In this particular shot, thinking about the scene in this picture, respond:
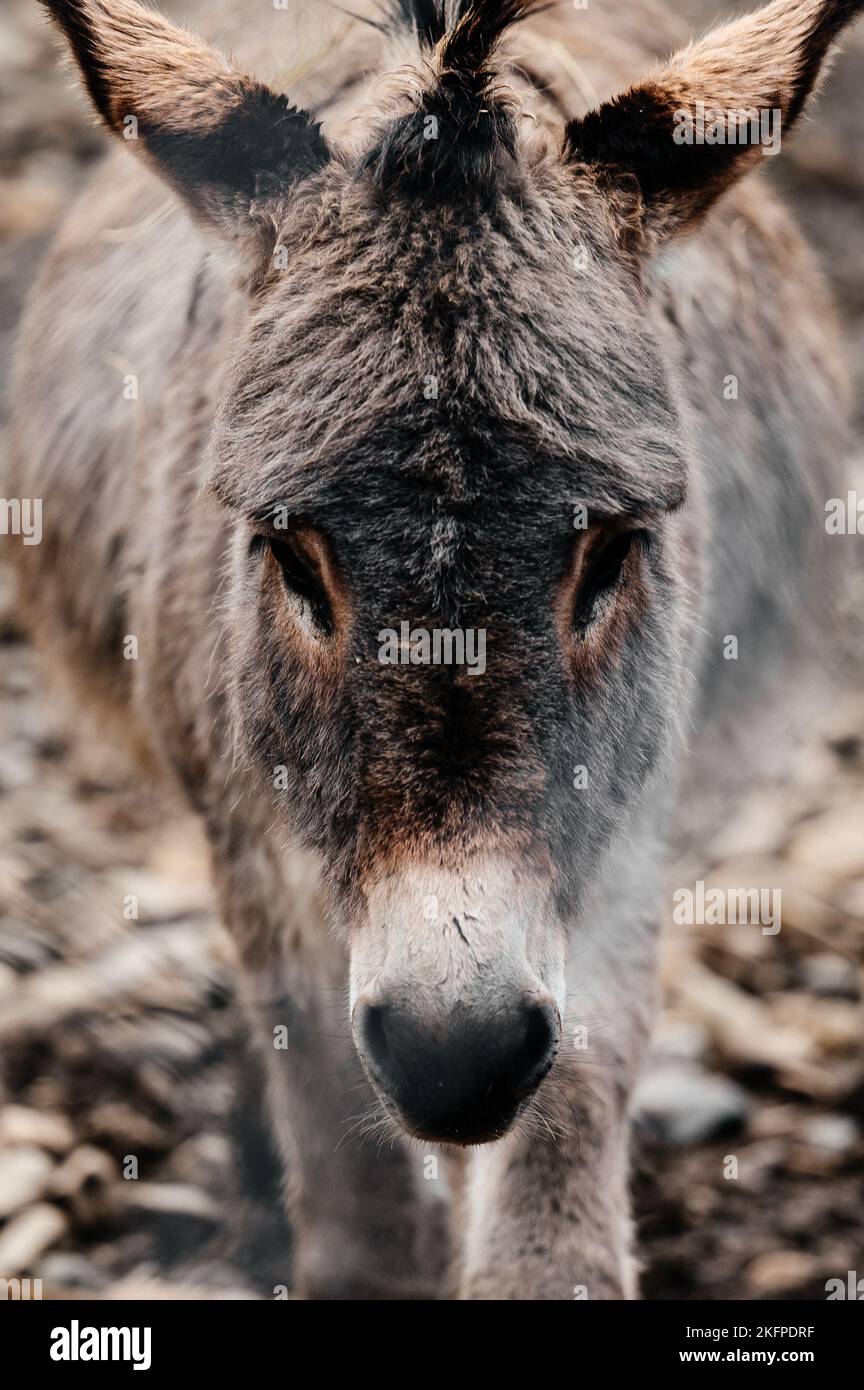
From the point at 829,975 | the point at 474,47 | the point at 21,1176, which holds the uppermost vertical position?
the point at 474,47

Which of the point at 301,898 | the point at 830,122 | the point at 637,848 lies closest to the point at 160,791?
the point at 301,898

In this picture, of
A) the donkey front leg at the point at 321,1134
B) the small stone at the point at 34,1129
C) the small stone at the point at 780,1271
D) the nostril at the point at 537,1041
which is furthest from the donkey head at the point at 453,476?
the small stone at the point at 34,1129

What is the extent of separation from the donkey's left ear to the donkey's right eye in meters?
0.95

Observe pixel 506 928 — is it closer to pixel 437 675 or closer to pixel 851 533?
pixel 437 675

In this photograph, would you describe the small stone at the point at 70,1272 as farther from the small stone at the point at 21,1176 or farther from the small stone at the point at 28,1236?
the small stone at the point at 21,1176

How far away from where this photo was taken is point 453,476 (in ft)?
8.23

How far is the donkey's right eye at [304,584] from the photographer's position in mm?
2748

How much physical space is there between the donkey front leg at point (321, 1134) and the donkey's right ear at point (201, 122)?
164cm

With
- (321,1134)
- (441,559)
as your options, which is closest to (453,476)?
(441,559)

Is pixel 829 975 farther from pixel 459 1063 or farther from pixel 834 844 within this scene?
pixel 459 1063

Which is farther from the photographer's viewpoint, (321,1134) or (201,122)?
(321,1134)

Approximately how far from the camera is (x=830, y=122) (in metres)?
9.62

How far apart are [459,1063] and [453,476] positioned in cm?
96

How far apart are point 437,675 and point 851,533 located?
13.5ft
